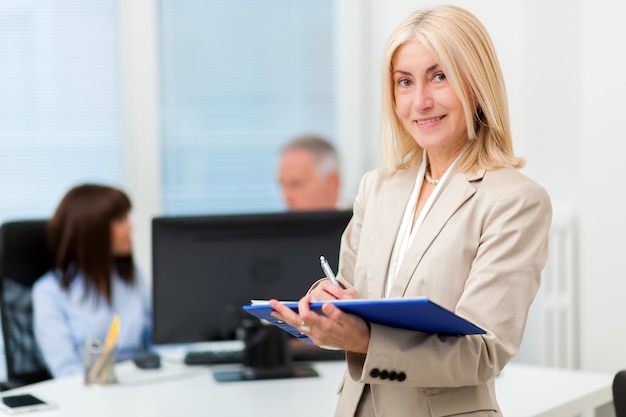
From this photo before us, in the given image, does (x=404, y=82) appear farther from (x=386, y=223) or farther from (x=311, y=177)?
(x=311, y=177)

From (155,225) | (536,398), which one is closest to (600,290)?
(536,398)

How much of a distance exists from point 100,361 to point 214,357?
1.25ft

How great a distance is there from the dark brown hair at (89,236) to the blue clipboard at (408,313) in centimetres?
168

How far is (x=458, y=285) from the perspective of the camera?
1602 mm

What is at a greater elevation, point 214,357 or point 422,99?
point 422,99

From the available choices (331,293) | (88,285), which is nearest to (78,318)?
Result: (88,285)

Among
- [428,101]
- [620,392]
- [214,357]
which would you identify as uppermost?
[428,101]

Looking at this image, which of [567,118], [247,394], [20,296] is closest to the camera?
[247,394]

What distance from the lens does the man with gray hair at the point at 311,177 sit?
12.6 ft

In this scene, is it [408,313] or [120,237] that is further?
[120,237]

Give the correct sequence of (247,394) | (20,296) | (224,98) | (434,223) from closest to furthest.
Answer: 1. (434,223)
2. (247,394)
3. (20,296)
4. (224,98)

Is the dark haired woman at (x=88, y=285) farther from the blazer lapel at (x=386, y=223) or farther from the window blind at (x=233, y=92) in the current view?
the blazer lapel at (x=386, y=223)

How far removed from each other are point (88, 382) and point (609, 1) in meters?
2.00

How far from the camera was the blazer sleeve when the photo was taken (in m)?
1.49
